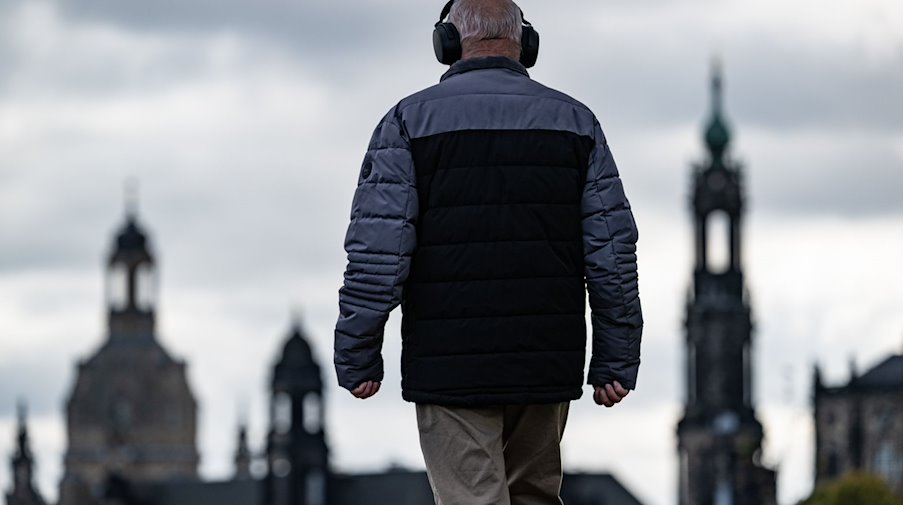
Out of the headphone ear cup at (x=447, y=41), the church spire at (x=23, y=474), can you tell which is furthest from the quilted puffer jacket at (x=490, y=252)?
the church spire at (x=23, y=474)

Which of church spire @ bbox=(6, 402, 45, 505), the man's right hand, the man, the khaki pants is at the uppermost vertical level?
the man

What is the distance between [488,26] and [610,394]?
1385mm

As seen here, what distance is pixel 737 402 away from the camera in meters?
167

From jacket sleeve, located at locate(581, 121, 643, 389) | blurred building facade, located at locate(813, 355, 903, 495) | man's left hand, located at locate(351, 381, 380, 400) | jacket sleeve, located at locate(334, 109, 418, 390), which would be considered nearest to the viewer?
jacket sleeve, located at locate(334, 109, 418, 390)

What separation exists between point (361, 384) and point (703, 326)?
504ft

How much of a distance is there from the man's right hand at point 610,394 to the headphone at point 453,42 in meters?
1.24

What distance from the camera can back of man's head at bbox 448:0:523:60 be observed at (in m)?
14.0

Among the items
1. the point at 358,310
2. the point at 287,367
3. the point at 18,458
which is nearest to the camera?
the point at 358,310

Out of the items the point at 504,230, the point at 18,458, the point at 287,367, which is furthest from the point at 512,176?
the point at 18,458

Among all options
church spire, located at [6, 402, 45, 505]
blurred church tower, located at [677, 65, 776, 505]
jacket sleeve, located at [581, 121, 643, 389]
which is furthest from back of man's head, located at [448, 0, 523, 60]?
church spire, located at [6, 402, 45, 505]

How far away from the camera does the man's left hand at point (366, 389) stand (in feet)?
44.8

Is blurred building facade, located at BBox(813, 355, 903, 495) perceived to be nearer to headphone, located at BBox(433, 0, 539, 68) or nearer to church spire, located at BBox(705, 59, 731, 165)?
church spire, located at BBox(705, 59, 731, 165)

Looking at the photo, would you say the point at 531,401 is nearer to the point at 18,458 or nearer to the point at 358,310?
the point at 358,310

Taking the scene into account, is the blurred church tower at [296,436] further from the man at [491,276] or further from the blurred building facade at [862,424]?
the man at [491,276]
